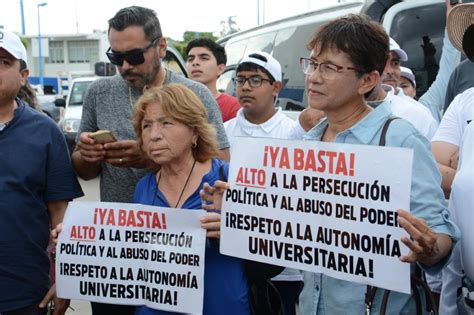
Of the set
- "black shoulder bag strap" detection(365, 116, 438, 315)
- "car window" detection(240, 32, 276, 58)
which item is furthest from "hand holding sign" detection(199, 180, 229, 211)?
"car window" detection(240, 32, 276, 58)

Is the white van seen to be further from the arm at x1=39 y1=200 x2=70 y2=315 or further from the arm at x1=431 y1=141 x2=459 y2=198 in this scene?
the arm at x1=39 y1=200 x2=70 y2=315

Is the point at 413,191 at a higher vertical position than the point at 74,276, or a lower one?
higher

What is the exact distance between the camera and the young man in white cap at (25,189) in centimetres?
293

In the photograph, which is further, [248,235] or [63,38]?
[63,38]

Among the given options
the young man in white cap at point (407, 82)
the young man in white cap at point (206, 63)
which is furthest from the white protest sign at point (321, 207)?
the young man in white cap at point (407, 82)

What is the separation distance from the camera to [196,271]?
271cm

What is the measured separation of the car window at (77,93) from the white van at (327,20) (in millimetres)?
6224

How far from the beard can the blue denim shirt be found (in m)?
1.17

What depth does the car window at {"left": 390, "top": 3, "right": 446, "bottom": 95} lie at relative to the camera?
5410 millimetres

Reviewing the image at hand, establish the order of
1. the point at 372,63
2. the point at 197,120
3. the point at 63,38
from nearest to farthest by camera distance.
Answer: the point at 372,63 < the point at 197,120 < the point at 63,38

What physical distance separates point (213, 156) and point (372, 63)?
0.87 meters

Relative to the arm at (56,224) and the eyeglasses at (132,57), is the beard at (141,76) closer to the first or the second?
the eyeglasses at (132,57)

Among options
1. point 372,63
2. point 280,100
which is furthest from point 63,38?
point 372,63

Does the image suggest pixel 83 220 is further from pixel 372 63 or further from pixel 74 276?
pixel 372 63
